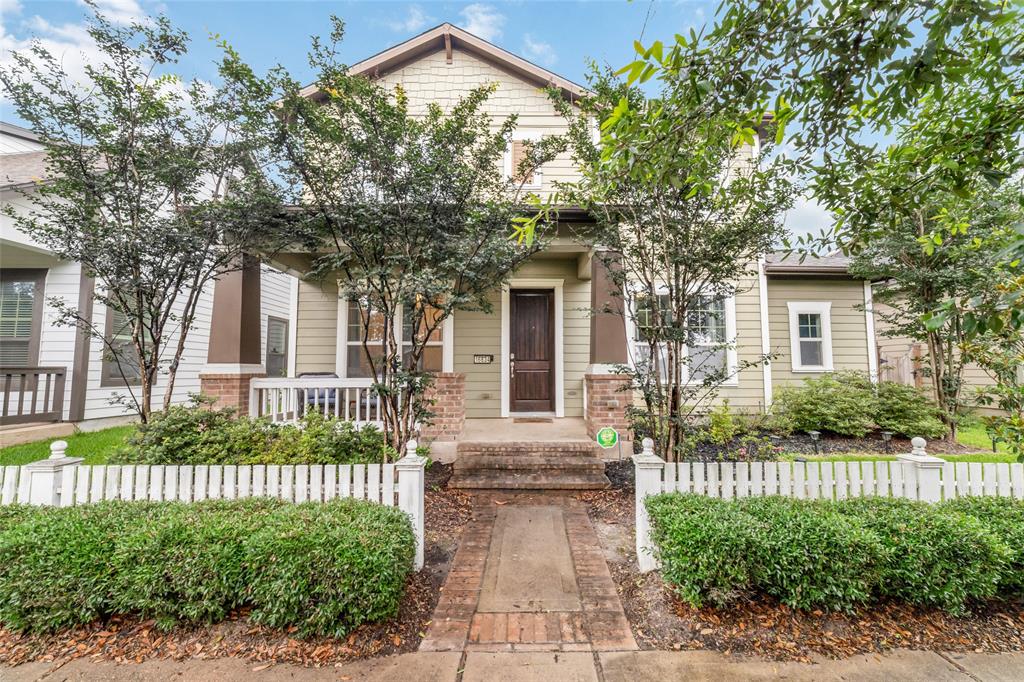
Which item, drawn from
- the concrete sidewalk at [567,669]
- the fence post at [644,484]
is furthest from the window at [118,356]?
the fence post at [644,484]

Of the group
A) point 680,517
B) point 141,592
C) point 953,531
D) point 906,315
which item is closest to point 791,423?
point 906,315

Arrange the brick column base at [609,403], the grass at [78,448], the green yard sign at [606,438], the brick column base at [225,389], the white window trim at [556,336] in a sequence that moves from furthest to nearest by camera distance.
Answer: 1. the white window trim at [556,336]
2. the brick column base at [609,403]
3. the brick column base at [225,389]
4. the grass at [78,448]
5. the green yard sign at [606,438]

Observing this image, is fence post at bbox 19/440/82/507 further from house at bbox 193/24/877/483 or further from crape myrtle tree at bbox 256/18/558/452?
house at bbox 193/24/877/483

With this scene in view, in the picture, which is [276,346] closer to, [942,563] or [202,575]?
[202,575]

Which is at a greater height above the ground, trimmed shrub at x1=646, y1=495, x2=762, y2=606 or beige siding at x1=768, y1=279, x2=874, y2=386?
beige siding at x1=768, y1=279, x2=874, y2=386

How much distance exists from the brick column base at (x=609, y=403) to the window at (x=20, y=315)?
9341 mm

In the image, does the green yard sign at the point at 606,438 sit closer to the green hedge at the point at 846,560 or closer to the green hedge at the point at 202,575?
the green hedge at the point at 846,560

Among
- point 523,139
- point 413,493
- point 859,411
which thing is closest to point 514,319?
point 523,139

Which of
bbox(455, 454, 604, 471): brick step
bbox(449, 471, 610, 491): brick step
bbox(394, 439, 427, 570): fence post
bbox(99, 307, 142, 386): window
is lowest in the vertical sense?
bbox(449, 471, 610, 491): brick step

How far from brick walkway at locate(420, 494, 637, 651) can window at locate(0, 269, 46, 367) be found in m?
8.66

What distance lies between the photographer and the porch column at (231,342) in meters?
5.38

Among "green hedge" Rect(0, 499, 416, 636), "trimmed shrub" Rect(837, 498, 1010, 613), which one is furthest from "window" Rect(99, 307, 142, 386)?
"trimmed shrub" Rect(837, 498, 1010, 613)

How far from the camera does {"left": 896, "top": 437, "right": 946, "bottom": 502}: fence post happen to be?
3133mm

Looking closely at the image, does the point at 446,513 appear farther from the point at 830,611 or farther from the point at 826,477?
the point at 826,477
